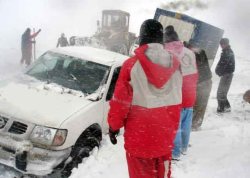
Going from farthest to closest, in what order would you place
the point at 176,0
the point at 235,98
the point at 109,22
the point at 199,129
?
the point at 176,0, the point at 109,22, the point at 235,98, the point at 199,129

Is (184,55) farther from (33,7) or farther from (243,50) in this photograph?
(33,7)

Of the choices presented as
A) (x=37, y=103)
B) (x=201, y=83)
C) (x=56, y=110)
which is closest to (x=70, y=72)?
(x=37, y=103)

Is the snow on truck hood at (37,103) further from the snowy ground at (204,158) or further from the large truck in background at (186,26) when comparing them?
the large truck in background at (186,26)

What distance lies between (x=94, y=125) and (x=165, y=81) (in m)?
2.40

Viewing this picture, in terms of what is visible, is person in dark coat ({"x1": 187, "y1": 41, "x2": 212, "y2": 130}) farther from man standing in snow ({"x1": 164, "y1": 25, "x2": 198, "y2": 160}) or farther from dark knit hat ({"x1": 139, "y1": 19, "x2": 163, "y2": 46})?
dark knit hat ({"x1": 139, "y1": 19, "x2": 163, "y2": 46})

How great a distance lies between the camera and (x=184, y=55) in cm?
536

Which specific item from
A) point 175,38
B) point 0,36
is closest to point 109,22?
point 0,36

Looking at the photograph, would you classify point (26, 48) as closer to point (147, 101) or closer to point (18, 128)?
point (18, 128)

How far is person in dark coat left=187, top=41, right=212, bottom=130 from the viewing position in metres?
6.40

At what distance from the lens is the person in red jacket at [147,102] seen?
3.34 metres

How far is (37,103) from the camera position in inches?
208

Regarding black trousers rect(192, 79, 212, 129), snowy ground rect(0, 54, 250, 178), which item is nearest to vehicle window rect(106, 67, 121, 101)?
A: snowy ground rect(0, 54, 250, 178)

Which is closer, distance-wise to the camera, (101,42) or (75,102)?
(75,102)

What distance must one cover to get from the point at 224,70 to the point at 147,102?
6685 millimetres
